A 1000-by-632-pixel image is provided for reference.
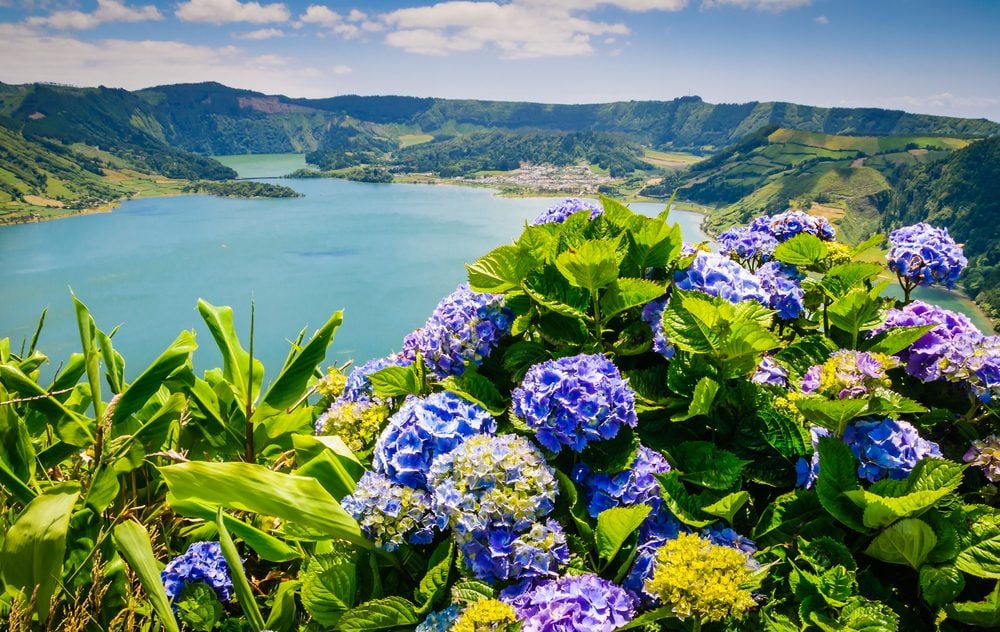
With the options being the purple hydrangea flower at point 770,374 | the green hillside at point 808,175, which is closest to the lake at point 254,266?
the green hillside at point 808,175

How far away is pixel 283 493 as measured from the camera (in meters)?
1.64

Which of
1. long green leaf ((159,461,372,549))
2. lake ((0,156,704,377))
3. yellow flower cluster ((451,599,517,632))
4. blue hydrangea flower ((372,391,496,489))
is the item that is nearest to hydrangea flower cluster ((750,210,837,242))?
blue hydrangea flower ((372,391,496,489))

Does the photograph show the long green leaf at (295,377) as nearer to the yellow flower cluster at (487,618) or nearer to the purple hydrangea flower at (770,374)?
the yellow flower cluster at (487,618)

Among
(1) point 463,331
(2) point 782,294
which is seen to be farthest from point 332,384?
(2) point 782,294

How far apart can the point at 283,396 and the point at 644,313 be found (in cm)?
138

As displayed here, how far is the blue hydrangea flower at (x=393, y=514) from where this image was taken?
1564 mm

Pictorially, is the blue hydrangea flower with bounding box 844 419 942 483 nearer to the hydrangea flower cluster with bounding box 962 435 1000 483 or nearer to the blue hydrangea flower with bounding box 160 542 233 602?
the hydrangea flower cluster with bounding box 962 435 1000 483

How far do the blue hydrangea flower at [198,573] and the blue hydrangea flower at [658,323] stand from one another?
1.55 m

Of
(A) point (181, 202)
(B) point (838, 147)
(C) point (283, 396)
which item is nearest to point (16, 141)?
(A) point (181, 202)

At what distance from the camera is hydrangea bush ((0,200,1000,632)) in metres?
1.44

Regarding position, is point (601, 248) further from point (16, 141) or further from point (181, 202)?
point (16, 141)

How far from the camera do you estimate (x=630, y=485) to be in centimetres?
157

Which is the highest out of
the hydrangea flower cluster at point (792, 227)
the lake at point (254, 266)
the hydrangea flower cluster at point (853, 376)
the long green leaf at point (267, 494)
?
the hydrangea flower cluster at point (792, 227)

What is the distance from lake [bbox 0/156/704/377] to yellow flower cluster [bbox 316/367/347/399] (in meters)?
45.2
